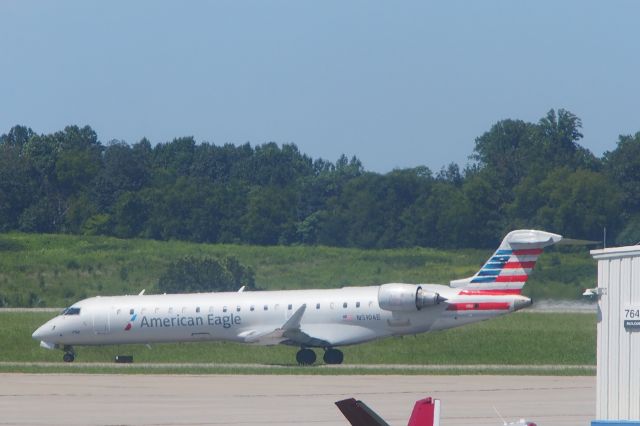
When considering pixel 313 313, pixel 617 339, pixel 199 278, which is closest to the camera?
pixel 617 339

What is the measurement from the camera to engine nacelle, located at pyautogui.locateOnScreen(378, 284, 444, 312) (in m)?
41.3

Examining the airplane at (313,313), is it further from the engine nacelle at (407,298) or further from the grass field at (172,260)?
the grass field at (172,260)

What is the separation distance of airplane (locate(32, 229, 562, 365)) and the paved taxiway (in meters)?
5.18

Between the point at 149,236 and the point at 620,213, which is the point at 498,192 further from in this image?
the point at 149,236

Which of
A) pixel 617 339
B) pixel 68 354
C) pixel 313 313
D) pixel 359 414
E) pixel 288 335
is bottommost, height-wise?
pixel 68 354

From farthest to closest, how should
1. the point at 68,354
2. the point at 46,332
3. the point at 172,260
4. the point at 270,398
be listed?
the point at 172,260 < the point at 68,354 < the point at 46,332 < the point at 270,398

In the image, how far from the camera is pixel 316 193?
102 m

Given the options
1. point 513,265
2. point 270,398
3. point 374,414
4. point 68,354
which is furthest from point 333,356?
point 374,414

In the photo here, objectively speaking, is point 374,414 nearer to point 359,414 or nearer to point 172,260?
point 359,414

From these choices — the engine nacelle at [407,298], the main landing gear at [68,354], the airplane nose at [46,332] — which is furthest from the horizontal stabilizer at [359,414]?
the main landing gear at [68,354]

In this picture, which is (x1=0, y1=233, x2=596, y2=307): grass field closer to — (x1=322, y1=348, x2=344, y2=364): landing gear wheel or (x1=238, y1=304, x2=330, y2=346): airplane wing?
(x1=322, y1=348, x2=344, y2=364): landing gear wheel

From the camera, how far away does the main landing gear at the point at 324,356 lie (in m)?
42.8

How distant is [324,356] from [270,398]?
43.4 feet

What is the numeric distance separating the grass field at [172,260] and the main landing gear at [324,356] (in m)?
16.1
